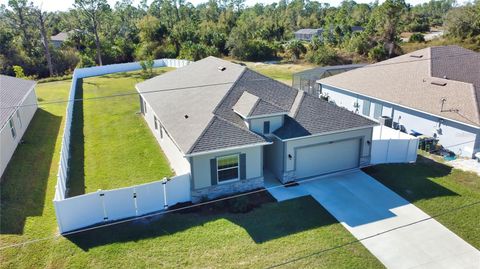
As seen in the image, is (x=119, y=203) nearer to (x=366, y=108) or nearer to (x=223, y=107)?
(x=223, y=107)

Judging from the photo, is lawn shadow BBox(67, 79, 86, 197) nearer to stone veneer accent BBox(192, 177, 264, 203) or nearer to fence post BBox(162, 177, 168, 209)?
fence post BBox(162, 177, 168, 209)

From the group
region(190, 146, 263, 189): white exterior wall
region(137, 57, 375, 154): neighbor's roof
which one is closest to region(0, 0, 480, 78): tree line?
region(137, 57, 375, 154): neighbor's roof

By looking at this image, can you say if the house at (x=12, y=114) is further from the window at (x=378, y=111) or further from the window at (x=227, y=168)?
the window at (x=378, y=111)

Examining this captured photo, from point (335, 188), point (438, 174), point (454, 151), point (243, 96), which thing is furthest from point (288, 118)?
point (454, 151)

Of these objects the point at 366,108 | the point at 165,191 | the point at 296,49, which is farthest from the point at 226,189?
the point at 296,49

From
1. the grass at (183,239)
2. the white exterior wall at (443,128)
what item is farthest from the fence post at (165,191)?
the white exterior wall at (443,128)
